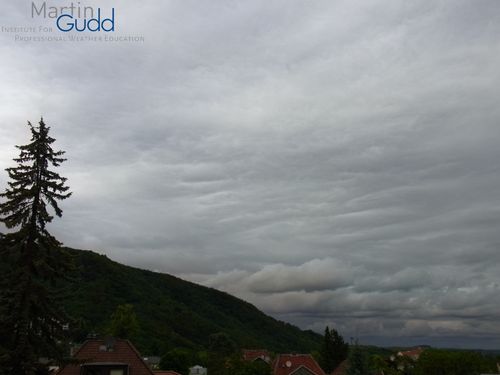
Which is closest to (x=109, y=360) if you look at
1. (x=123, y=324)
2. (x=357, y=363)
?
(x=357, y=363)

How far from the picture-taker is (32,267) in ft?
115

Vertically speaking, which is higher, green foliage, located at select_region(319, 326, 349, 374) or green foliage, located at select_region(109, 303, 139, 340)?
green foliage, located at select_region(109, 303, 139, 340)

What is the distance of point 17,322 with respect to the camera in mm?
33719

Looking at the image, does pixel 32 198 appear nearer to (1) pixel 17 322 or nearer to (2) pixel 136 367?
(1) pixel 17 322

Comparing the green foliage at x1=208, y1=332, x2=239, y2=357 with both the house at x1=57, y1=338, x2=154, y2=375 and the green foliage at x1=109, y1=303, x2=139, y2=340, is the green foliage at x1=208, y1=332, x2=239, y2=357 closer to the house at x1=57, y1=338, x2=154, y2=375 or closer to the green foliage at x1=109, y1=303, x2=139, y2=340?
the green foliage at x1=109, y1=303, x2=139, y2=340

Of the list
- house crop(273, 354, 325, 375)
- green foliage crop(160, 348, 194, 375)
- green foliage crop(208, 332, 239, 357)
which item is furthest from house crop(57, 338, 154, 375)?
green foliage crop(160, 348, 194, 375)

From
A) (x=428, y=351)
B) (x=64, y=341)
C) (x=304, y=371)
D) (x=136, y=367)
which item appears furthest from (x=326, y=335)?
(x=64, y=341)

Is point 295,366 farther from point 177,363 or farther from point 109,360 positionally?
point 109,360

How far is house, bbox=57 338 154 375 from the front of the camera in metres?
62.1

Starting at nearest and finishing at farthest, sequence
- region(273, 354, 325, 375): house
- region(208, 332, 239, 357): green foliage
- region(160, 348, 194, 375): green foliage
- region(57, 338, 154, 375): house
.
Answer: region(57, 338, 154, 375): house, region(273, 354, 325, 375): house, region(208, 332, 239, 357): green foliage, region(160, 348, 194, 375): green foliage

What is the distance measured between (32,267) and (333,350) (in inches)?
3912

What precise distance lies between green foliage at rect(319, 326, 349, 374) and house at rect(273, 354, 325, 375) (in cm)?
1559

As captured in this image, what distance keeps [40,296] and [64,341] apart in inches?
135

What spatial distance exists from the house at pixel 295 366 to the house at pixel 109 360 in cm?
4447
